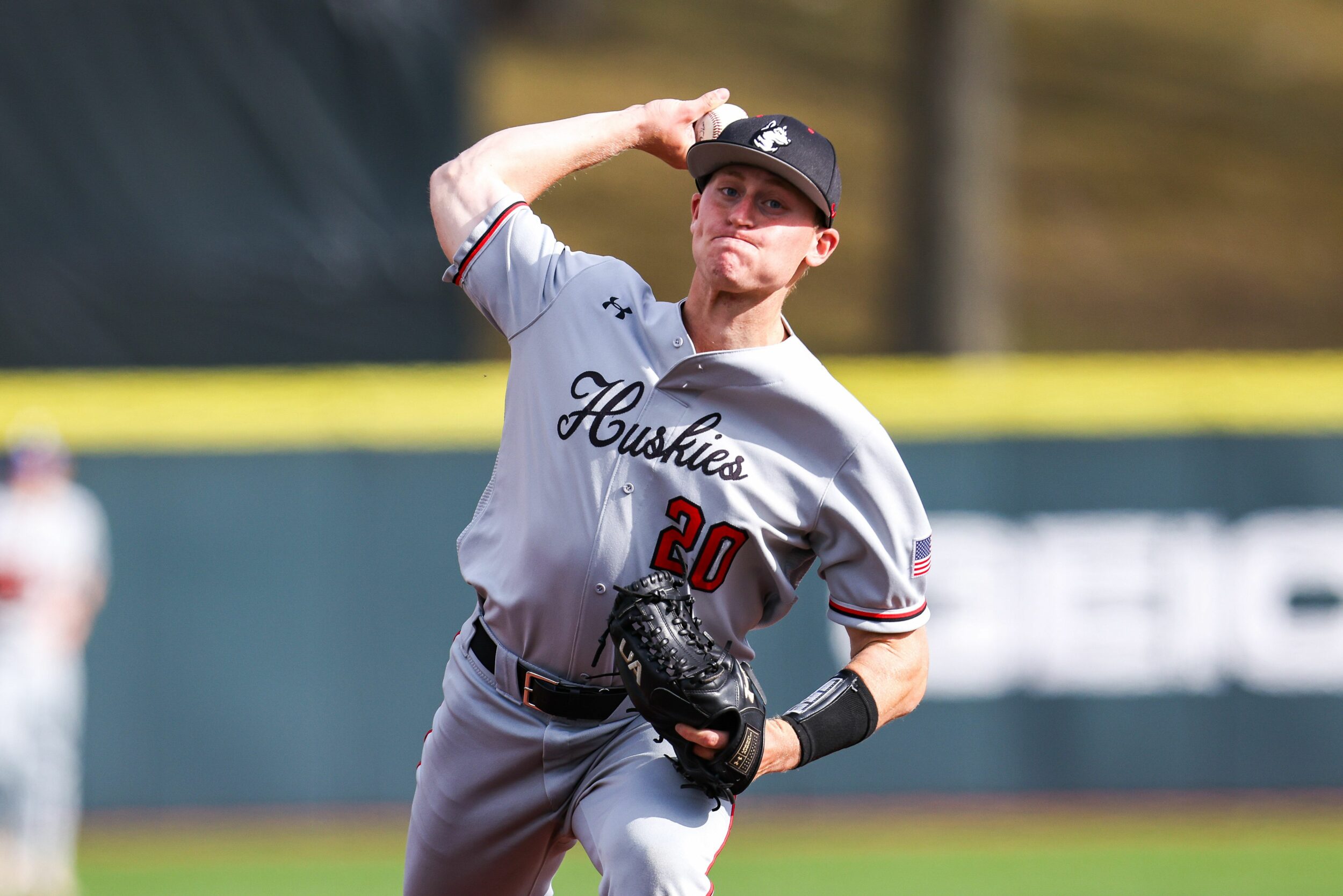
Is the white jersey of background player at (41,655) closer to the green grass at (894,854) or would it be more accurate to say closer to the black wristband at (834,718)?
the green grass at (894,854)

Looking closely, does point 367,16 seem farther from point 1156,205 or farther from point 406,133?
point 1156,205

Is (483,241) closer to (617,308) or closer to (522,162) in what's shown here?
(522,162)

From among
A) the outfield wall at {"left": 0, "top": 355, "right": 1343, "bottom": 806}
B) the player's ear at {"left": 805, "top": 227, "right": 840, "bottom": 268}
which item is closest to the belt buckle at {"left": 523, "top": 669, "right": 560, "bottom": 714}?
the player's ear at {"left": 805, "top": 227, "right": 840, "bottom": 268}

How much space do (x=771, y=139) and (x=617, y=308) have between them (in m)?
0.55

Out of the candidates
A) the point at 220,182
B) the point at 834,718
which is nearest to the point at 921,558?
the point at 834,718

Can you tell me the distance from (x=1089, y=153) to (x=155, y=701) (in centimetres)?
1783

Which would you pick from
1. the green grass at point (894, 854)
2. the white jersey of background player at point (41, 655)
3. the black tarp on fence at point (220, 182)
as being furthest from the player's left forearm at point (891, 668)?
the black tarp on fence at point (220, 182)

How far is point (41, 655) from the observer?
306 inches

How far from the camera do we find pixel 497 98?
21.5m

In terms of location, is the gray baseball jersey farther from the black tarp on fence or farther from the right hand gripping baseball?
the black tarp on fence

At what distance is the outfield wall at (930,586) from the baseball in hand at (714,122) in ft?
15.6

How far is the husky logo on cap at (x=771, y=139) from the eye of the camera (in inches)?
131

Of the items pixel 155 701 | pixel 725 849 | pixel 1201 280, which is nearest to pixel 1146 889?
pixel 725 849

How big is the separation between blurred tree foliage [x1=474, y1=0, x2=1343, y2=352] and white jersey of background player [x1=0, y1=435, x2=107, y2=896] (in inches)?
385
